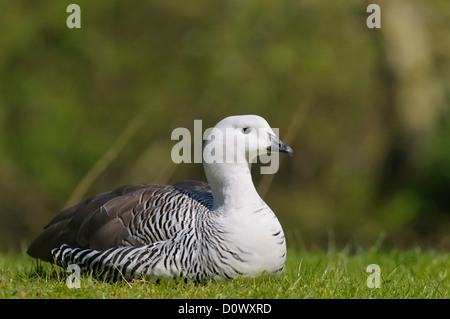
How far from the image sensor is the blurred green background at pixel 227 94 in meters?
11.2

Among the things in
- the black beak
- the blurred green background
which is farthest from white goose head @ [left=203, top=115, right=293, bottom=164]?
the blurred green background

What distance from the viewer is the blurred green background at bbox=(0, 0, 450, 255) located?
1118cm

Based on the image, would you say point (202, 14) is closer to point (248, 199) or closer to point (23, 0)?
point (23, 0)

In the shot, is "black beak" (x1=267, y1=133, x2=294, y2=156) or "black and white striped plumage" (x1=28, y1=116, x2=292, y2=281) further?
"black beak" (x1=267, y1=133, x2=294, y2=156)

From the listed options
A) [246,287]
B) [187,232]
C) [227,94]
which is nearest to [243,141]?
[187,232]

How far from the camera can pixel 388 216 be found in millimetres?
11922

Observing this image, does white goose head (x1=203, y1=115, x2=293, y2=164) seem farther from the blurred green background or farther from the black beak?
the blurred green background

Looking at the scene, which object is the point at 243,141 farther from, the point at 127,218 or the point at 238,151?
the point at 127,218

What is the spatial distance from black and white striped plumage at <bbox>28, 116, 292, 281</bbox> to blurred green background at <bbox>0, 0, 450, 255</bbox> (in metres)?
6.01

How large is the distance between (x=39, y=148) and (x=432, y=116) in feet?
22.5

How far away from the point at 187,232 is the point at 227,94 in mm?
6838

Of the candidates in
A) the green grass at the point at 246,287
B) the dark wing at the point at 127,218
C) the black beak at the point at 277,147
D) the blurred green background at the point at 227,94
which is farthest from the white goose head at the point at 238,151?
the blurred green background at the point at 227,94
